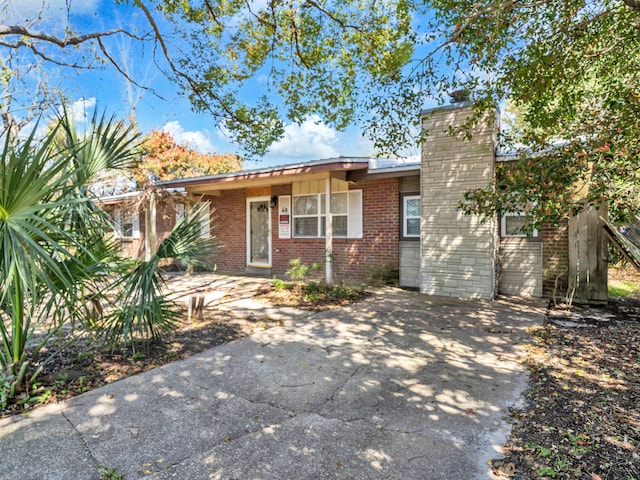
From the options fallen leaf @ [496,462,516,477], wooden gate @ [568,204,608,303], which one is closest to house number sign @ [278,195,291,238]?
wooden gate @ [568,204,608,303]

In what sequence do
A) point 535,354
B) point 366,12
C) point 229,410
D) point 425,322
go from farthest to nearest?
point 366,12
point 425,322
point 535,354
point 229,410

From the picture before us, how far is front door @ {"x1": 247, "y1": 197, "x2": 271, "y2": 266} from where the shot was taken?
11.8m

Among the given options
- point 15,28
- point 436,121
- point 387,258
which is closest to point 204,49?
point 15,28

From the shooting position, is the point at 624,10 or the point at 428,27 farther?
the point at 428,27

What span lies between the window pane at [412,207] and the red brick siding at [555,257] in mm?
2696

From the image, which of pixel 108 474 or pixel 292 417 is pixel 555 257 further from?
pixel 108 474

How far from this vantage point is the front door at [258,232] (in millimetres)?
11773

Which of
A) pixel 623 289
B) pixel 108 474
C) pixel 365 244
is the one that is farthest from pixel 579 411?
pixel 623 289

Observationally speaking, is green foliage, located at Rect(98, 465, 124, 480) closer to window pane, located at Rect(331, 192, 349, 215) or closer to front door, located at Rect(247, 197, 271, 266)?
window pane, located at Rect(331, 192, 349, 215)

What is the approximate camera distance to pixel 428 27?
243 inches

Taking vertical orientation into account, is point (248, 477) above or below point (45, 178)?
below

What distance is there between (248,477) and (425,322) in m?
4.26

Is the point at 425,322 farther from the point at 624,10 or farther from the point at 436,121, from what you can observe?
the point at 624,10

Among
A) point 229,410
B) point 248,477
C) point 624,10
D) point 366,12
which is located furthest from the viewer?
point 366,12
